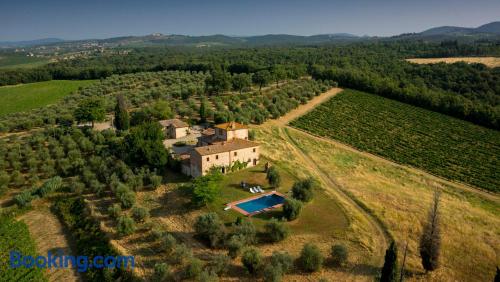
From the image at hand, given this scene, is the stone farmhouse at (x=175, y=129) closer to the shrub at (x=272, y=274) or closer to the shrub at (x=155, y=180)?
the shrub at (x=155, y=180)

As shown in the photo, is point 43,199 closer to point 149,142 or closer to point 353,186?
point 149,142

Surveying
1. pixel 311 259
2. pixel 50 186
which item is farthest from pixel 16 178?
pixel 311 259

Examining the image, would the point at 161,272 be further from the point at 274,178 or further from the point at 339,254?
the point at 274,178

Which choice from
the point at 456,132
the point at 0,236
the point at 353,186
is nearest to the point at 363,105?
the point at 456,132

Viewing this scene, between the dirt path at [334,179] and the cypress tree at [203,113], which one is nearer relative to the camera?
the dirt path at [334,179]

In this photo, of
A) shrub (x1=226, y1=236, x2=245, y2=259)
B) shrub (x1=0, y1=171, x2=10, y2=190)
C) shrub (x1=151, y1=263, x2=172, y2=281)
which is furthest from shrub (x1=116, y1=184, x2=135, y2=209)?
shrub (x1=0, y1=171, x2=10, y2=190)

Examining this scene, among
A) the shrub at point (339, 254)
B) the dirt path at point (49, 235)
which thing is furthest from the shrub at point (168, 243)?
the shrub at point (339, 254)
